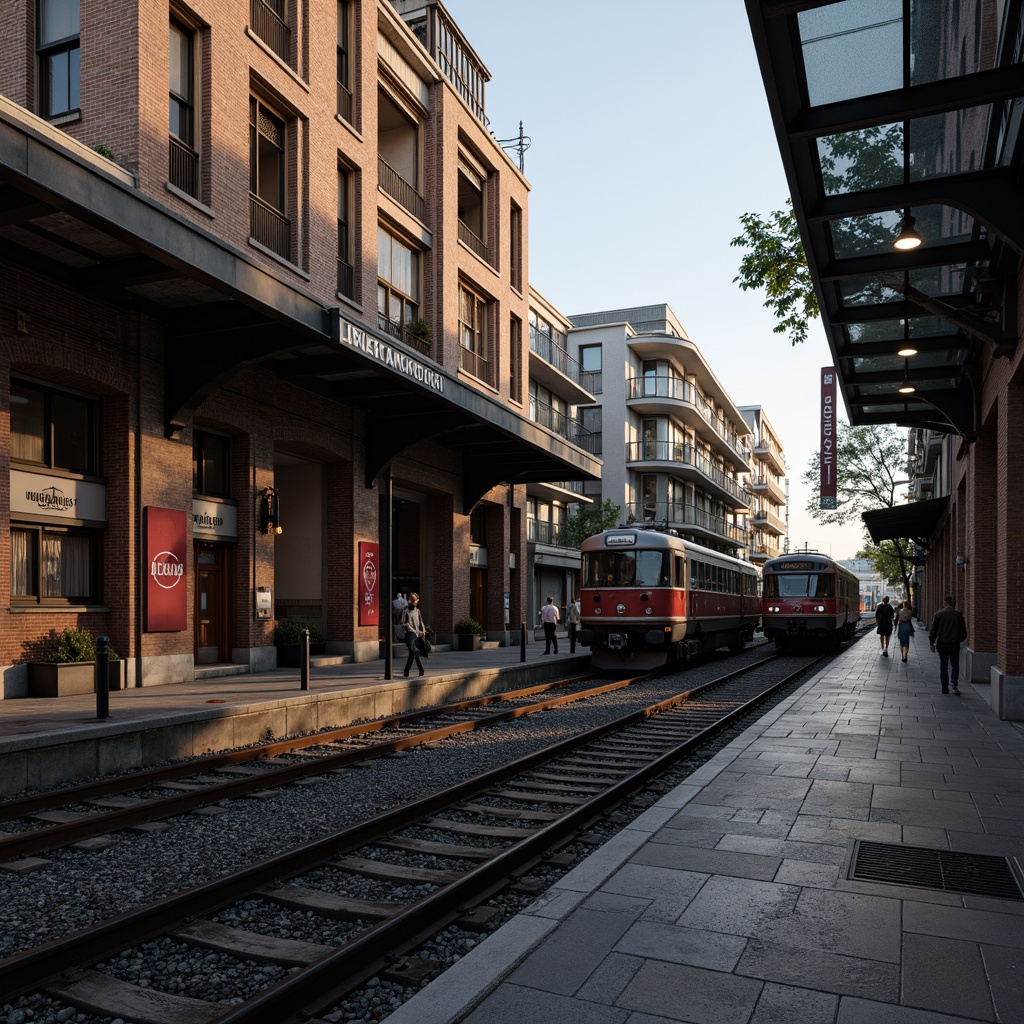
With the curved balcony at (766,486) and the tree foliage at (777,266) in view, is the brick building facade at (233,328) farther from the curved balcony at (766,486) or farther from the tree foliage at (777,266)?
the curved balcony at (766,486)

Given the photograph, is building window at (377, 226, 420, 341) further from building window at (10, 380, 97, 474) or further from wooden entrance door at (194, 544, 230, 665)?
building window at (10, 380, 97, 474)

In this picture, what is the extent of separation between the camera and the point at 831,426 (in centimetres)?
4594

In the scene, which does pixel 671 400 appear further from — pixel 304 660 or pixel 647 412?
pixel 304 660

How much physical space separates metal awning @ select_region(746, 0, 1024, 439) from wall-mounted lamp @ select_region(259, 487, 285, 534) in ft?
34.0

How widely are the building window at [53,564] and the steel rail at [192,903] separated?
8.21m

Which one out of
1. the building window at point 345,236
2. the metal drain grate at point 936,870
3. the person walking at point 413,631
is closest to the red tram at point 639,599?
the person walking at point 413,631

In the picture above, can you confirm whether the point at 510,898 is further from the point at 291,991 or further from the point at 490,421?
the point at 490,421

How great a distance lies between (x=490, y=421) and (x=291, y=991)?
17748mm

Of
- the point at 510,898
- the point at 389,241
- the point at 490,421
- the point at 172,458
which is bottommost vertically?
the point at 510,898

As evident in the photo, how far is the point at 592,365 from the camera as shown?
48.0m

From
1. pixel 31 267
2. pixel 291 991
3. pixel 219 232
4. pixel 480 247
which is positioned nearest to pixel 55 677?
pixel 31 267

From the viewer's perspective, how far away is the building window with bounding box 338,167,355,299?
2031 centimetres

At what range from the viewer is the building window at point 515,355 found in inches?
1185

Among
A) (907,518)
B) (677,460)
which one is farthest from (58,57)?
(677,460)
